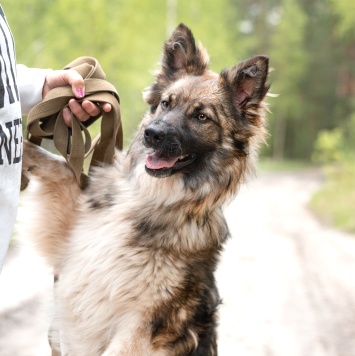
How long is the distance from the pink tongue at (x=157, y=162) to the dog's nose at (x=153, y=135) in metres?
0.13

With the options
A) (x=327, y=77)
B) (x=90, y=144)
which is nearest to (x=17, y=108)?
(x=90, y=144)

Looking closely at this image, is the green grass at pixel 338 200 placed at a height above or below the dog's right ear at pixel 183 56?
below

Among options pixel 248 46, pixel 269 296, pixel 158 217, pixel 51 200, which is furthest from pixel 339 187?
pixel 248 46

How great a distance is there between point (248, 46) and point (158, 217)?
31231 millimetres

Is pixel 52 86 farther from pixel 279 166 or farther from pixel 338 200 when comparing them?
pixel 279 166

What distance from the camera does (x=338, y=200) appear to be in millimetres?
15242

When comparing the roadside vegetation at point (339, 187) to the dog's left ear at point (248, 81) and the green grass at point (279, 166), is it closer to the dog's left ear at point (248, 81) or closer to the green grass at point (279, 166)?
the dog's left ear at point (248, 81)

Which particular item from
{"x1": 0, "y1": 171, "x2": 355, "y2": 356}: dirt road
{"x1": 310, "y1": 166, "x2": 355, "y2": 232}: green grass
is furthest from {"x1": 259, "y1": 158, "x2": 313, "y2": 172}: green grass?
{"x1": 0, "y1": 171, "x2": 355, "y2": 356}: dirt road

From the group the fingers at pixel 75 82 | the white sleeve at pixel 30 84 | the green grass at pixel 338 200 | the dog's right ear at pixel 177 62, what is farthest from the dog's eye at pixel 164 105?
the green grass at pixel 338 200

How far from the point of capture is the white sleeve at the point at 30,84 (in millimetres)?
3486

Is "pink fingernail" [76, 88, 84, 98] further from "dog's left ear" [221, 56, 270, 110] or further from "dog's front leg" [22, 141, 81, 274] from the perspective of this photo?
"dog's left ear" [221, 56, 270, 110]

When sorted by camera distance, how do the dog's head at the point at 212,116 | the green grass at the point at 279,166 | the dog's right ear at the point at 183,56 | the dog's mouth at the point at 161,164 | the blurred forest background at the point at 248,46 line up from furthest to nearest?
the green grass at the point at 279,166, the blurred forest background at the point at 248,46, the dog's right ear at the point at 183,56, the dog's head at the point at 212,116, the dog's mouth at the point at 161,164

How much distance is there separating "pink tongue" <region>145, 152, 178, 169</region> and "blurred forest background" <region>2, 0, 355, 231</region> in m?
0.86

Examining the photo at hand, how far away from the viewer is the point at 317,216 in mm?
14656
